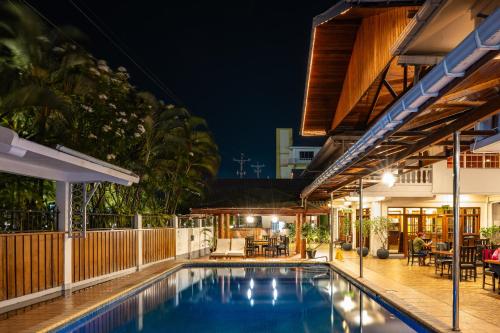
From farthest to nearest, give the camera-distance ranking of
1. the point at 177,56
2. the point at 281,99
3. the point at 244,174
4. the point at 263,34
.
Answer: the point at 244,174, the point at 281,99, the point at 263,34, the point at 177,56

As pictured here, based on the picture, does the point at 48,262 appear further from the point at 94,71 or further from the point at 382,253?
the point at 382,253

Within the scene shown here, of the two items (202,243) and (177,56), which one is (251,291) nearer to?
(202,243)

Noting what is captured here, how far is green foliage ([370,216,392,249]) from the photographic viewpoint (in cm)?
1906

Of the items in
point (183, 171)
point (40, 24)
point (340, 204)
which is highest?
point (40, 24)

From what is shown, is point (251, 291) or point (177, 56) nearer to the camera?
point (251, 291)

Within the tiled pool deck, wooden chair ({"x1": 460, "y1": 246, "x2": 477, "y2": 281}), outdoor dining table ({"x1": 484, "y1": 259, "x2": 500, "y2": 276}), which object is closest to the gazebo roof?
the tiled pool deck

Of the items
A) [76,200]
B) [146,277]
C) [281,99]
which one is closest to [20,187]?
[76,200]

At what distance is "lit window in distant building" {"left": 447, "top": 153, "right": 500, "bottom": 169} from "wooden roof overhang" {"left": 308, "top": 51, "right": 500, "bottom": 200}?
866 centimetres

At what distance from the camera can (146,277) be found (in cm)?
1341

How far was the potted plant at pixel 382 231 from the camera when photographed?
1881cm

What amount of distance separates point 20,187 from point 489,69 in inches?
346

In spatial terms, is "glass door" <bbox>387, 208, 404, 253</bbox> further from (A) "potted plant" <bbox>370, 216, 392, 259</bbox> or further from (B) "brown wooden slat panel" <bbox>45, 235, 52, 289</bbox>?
(B) "brown wooden slat panel" <bbox>45, 235, 52, 289</bbox>

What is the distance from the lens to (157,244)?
1758 cm

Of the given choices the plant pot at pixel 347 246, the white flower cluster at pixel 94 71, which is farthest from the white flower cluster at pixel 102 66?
the plant pot at pixel 347 246
